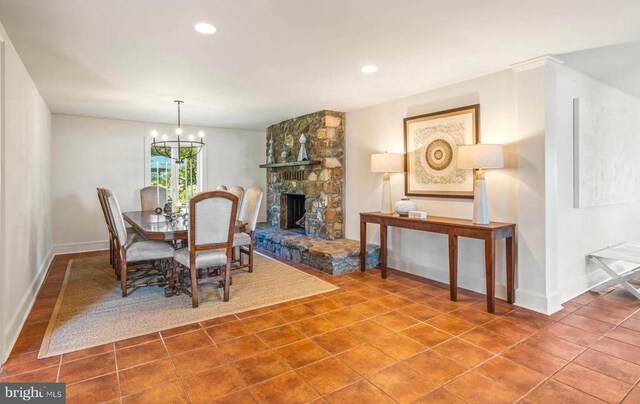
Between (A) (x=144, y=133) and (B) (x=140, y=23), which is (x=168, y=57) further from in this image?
(A) (x=144, y=133)

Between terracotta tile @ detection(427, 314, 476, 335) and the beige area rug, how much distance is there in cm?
122

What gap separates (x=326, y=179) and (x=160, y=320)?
121 inches

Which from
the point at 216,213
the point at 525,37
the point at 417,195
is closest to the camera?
Answer: the point at 525,37

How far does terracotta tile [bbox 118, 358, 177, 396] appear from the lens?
2006 mm

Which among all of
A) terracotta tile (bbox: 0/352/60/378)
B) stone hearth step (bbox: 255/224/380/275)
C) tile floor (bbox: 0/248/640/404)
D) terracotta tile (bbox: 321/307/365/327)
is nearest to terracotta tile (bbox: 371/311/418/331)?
tile floor (bbox: 0/248/640/404)

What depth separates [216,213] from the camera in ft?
10.7

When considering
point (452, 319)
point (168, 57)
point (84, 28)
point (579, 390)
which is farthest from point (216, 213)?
point (579, 390)

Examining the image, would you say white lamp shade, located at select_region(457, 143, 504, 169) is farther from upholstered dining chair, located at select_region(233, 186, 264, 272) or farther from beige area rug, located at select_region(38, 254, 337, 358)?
upholstered dining chair, located at select_region(233, 186, 264, 272)

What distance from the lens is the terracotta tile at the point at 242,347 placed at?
2393 millimetres

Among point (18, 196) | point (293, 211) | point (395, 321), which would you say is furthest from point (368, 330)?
point (293, 211)

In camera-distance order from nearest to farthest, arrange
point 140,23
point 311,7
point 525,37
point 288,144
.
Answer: point 311,7
point 140,23
point 525,37
point 288,144

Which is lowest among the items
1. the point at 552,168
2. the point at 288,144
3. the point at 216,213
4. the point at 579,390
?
the point at 579,390

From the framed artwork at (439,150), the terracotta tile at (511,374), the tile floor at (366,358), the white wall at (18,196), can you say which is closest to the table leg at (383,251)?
the framed artwork at (439,150)

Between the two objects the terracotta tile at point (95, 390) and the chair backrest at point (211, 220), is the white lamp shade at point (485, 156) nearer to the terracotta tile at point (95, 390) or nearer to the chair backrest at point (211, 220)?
the chair backrest at point (211, 220)
